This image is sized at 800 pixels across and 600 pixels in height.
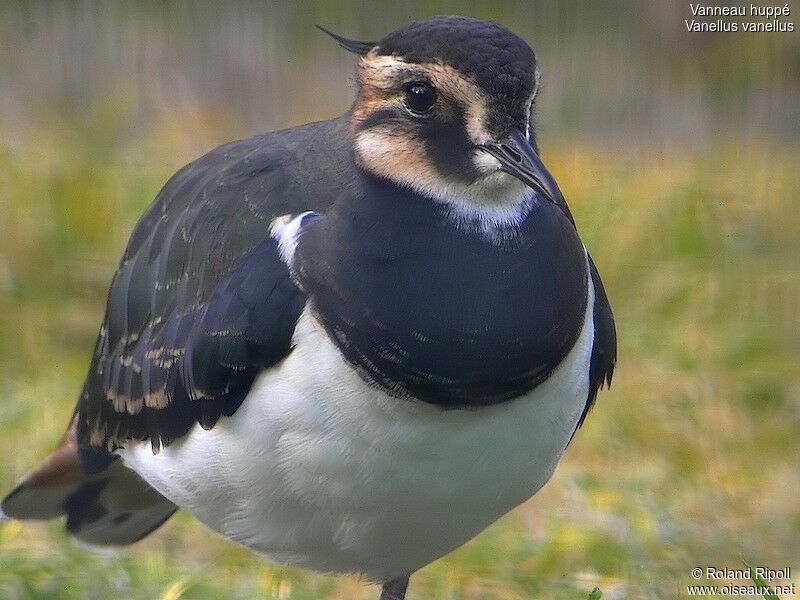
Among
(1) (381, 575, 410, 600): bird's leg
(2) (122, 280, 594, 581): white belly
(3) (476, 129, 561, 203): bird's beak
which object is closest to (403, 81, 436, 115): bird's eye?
(3) (476, 129, 561, 203): bird's beak

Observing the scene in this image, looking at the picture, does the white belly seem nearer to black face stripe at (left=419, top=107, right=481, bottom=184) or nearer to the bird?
the bird

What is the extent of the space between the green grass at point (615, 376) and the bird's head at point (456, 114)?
158 centimetres

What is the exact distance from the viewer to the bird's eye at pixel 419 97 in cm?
350

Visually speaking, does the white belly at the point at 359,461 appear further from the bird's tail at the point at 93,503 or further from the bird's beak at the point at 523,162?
the bird's tail at the point at 93,503

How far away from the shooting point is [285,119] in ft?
29.5

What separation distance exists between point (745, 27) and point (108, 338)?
5796 millimetres

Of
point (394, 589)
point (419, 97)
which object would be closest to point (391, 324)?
point (419, 97)

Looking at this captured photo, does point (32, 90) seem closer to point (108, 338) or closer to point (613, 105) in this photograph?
point (613, 105)

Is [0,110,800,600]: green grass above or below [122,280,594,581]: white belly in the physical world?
below

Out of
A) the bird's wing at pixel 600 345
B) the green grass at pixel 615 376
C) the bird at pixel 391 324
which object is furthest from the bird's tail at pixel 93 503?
the bird's wing at pixel 600 345

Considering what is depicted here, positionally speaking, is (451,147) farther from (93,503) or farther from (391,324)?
(93,503)

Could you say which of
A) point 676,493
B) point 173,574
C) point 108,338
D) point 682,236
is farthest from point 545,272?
point 682,236

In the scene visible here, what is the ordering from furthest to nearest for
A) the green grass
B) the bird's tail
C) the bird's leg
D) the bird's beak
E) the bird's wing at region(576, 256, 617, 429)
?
the green grass < the bird's tail < the bird's leg < the bird's wing at region(576, 256, 617, 429) < the bird's beak

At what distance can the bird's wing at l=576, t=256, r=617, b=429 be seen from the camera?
12.8 feet
